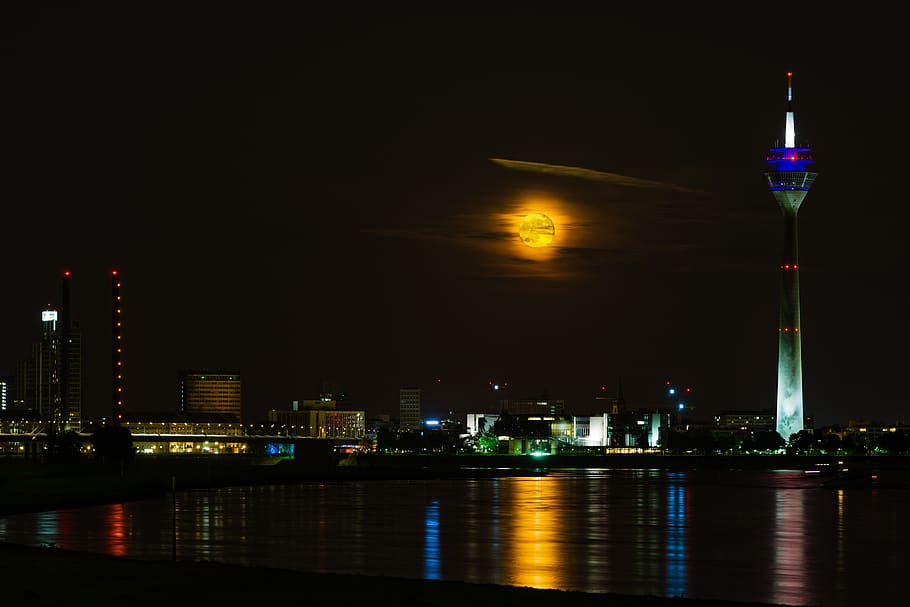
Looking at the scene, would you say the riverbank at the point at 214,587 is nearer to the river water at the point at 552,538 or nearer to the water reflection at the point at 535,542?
the river water at the point at 552,538

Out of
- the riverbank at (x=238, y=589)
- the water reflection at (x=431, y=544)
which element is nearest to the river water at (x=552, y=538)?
the water reflection at (x=431, y=544)

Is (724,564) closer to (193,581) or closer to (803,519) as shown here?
(193,581)

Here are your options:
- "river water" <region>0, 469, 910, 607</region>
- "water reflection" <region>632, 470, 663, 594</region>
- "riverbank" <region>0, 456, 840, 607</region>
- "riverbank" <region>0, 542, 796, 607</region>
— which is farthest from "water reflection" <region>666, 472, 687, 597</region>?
"riverbank" <region>0, 542, 796, 607</region>

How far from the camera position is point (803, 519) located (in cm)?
7631

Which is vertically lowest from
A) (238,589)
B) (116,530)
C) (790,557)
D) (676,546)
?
(116,530)

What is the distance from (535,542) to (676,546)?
581 centimetres

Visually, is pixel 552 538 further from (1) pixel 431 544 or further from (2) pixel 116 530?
(2) pixel 116 530

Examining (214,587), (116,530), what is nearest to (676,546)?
(116,530)

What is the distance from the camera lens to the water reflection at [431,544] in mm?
45531

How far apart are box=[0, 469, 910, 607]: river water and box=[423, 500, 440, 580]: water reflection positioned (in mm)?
75

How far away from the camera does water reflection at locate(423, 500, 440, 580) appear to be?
45531 mm

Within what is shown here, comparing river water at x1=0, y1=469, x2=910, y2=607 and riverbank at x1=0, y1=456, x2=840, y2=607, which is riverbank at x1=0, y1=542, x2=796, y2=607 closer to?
riverbank at x1=0, y1=456, x2=840, y2=607

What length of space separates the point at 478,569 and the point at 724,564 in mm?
9276

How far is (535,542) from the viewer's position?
5806 cm
